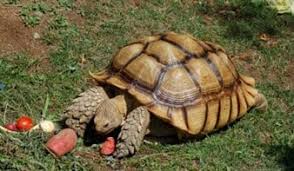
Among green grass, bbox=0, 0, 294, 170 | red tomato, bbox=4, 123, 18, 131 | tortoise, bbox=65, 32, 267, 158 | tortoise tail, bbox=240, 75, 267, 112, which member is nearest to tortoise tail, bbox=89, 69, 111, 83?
tortoise, bbox=65, 32, 267, 158

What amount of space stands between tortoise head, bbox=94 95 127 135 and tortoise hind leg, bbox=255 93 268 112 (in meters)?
1.41

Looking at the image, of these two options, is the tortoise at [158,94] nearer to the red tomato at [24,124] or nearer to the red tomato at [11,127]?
the red tomato at [24,124]

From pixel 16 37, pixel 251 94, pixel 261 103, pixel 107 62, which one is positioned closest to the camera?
pixel 251 94

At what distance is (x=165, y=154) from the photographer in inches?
221

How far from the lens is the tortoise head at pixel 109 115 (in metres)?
5.38

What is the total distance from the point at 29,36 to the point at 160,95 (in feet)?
6.85

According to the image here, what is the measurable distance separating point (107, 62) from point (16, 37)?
3.23 ft

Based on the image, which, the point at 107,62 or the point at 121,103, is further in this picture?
the point at 107,62

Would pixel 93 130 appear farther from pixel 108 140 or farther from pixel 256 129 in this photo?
pixel 256 129

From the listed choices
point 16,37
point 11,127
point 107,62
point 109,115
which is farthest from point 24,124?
point 16,37

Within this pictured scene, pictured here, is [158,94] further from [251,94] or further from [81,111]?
[251,94]

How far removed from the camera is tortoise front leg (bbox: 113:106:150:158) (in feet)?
17.7

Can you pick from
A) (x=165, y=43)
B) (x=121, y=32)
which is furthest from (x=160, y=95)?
(x=121, y=32)

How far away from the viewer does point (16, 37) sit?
6961 mm
